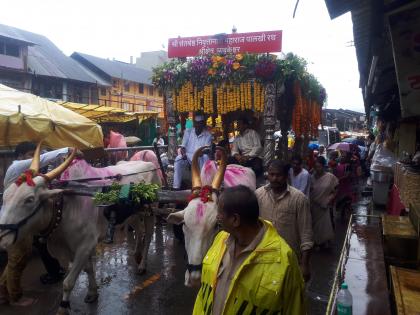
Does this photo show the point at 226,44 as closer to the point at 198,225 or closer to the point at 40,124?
the point at 40,124

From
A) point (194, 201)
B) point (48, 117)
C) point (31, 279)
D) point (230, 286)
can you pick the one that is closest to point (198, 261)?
A: point (194, 201)

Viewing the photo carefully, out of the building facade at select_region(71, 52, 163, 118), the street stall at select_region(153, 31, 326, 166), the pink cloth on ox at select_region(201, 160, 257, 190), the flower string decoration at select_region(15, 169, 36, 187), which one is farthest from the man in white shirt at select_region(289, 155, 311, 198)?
the building facade at select_region(71, 52, 163, 118)

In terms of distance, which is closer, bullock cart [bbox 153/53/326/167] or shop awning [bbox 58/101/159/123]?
bullock cart [bbox 153/53/326/167]

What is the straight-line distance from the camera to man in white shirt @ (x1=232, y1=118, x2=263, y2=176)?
22.0ft

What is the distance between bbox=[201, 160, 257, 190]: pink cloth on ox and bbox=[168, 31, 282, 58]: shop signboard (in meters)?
2.72

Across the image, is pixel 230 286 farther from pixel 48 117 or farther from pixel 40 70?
pixel 40 70

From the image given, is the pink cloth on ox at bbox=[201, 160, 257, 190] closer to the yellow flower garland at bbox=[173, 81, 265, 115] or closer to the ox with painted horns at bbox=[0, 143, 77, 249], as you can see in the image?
the ox with painted horns at bbox=[0, 143, 77, 249]

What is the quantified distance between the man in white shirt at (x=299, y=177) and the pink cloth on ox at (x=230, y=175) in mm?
1963

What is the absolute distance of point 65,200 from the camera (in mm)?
4676

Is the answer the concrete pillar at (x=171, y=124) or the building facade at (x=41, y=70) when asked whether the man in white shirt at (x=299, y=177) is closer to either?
the concrete pillar at (x=171, y=124)

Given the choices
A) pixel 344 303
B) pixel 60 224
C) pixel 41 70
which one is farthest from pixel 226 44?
pixel 41 70

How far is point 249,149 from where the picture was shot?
22.5 feet

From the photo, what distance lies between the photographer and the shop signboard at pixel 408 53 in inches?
124

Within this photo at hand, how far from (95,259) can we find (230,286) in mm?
5437
